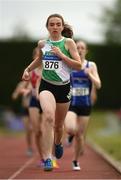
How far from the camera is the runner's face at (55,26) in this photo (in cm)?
1276

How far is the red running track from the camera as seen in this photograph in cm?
1394

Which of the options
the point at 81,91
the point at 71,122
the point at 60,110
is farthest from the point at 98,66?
the point at 60,110

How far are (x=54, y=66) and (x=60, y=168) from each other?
336 cm

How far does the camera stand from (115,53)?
50438 millimetres

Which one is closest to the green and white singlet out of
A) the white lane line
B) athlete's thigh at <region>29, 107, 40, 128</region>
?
the white lane line

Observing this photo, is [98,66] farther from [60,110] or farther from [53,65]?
[53,65]

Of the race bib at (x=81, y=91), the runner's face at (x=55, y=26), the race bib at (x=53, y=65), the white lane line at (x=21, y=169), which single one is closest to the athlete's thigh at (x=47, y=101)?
the race bib at (x=53, y=65)

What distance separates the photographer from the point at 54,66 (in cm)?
1273

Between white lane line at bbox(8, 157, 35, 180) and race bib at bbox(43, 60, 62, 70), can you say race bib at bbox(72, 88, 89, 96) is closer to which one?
white lane line at bbox(8, 157, 35, 180)

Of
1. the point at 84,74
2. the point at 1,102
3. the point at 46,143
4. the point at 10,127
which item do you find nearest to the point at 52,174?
the point at 46,143

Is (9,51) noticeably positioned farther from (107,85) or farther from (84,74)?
(84,74)

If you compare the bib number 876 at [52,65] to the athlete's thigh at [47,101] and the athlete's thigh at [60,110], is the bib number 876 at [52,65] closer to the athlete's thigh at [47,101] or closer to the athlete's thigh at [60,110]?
the athlete's thigh at [47,101]

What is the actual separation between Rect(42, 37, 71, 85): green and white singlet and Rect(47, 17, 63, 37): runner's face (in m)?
0.14

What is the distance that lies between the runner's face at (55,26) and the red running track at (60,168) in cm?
231
